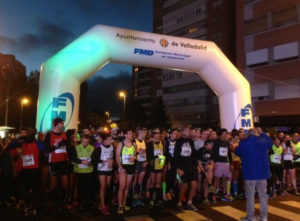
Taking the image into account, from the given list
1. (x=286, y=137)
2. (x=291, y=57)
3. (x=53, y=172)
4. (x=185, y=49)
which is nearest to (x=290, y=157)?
(x=286, y=137)

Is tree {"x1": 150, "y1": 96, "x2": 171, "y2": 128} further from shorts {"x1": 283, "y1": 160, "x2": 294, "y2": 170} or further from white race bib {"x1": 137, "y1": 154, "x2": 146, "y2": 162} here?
white race bib {"x1": 137, "y1": 154, "x2": 146, "y2": 162}

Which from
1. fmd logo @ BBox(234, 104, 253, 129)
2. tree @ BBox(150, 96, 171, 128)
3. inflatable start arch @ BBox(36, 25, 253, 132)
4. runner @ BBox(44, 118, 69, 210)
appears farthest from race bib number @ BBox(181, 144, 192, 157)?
tree @ BBox(150, 96, 171, 128)

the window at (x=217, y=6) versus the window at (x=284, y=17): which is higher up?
the window at (x=217, y=6)

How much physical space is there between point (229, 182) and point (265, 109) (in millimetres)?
26396

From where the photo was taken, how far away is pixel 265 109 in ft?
109

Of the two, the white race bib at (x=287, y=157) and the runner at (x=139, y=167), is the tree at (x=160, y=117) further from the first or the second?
the runner at (x=139, y=167)

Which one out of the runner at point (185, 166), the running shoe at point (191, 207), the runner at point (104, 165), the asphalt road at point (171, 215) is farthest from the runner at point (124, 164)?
the running shoe at point (191, 207)

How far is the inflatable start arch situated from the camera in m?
9.88

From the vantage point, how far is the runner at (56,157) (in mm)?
6977

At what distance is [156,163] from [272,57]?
2889cm

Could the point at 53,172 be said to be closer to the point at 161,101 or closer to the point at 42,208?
the point at 42,208

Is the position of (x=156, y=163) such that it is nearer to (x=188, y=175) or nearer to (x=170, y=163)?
(x=170, y=163)

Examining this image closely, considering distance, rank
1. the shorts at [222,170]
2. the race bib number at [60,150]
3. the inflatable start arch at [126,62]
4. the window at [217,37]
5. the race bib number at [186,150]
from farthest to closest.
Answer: the window at [217,37], the inflatable start arch at [126,62], the shorts at [222,170], the race bib number at [186,150], the race bib number at [60,150]

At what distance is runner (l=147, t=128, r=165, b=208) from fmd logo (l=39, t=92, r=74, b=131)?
3263 mm
